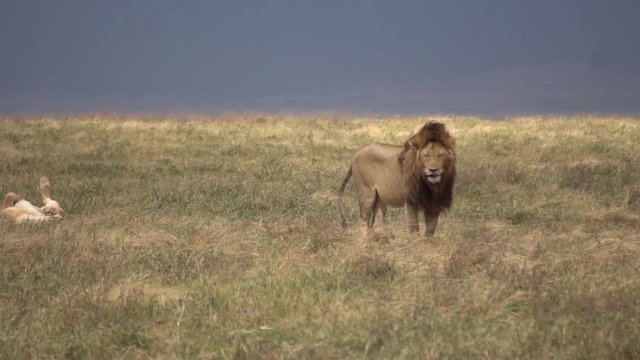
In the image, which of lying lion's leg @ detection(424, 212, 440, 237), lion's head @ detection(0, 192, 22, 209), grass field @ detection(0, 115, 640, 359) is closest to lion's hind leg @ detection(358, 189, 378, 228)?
grass field @ detection(0, 115, 640, 359)

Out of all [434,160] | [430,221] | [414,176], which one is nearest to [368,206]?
[430,221]

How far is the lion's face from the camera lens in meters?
9.05

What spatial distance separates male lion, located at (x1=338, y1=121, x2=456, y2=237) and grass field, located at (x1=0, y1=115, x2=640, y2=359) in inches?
16.8

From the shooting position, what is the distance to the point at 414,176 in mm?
9352

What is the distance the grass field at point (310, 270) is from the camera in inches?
217

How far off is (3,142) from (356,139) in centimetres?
968

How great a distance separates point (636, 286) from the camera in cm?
668

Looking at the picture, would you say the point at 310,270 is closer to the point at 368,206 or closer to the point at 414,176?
the point at 414,176

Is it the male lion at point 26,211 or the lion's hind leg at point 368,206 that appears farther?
the male lion at point 26,211

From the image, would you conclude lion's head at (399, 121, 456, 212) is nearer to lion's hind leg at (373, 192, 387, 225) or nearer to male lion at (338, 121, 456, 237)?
male lion at (338, 121, 456, 237)

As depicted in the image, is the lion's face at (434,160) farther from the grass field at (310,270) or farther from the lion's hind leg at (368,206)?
the lion's hind leg at (368,206)

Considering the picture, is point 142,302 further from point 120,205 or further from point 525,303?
point 120,205

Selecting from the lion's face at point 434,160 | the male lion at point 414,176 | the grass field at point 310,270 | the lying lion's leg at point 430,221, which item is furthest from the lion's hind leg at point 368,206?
the lion's face at point 434,160

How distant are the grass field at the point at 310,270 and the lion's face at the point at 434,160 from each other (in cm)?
76
